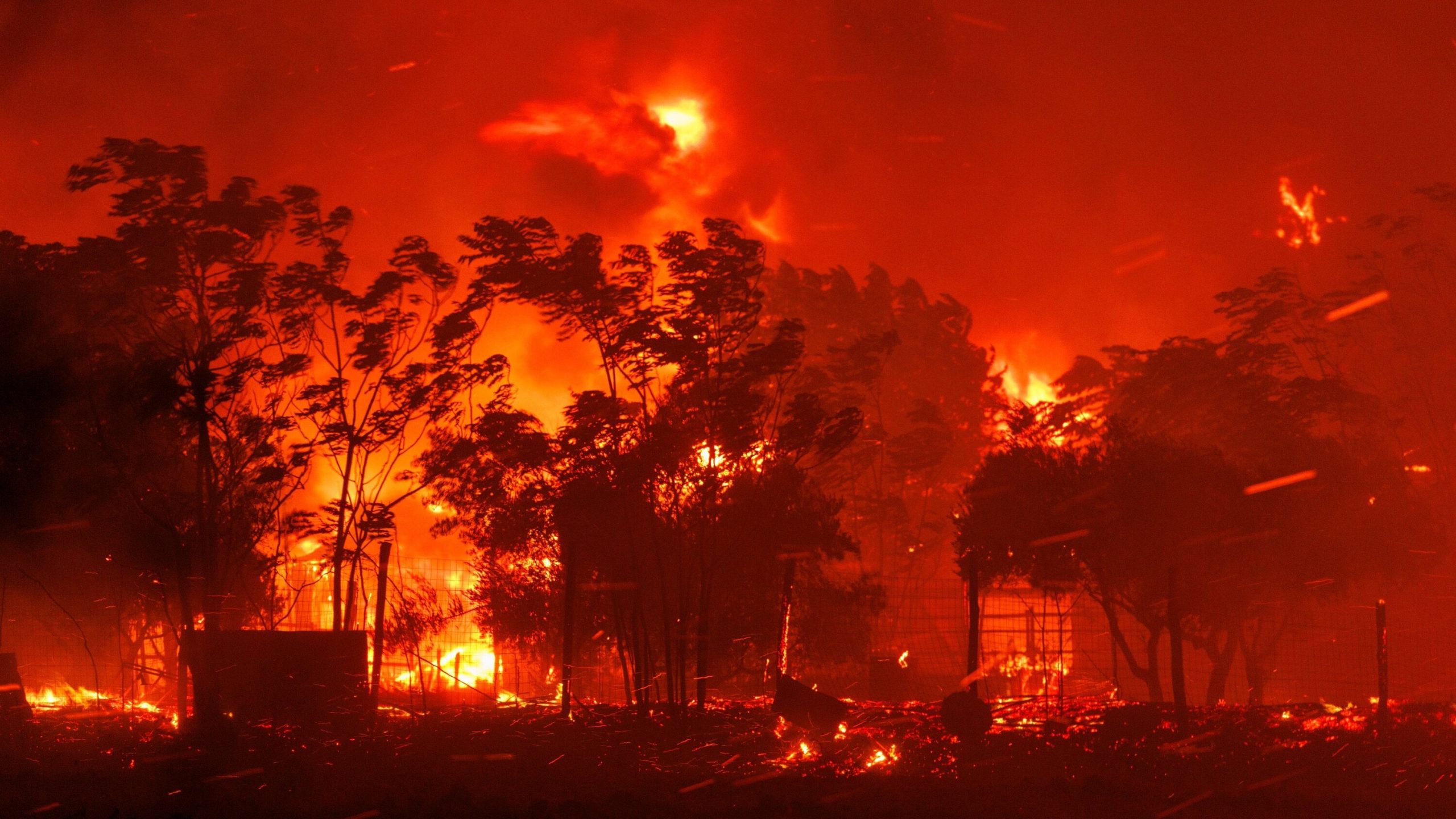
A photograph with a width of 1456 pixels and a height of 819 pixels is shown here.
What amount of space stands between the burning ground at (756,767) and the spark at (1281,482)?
655 centimetres

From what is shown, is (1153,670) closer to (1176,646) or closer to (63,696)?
(1176,646)

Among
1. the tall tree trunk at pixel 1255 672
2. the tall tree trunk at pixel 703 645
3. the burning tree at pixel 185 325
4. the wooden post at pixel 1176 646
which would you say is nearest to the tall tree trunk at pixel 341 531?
the burning tree at pixel 185 325

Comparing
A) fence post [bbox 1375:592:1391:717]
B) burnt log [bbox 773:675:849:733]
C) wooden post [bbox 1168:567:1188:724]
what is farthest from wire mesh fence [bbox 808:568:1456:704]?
burnt log [bbox 773:675:849:733]

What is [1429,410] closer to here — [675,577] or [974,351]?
[974,351]

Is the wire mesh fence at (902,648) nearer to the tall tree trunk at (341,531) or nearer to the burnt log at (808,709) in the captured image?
the tall tree trunk at (341,531)

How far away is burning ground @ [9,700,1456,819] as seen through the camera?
9.09 meters

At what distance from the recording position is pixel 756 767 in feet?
39.1

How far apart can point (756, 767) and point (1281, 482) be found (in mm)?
16002

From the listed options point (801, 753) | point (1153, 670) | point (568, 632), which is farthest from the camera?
point (1153, 670)

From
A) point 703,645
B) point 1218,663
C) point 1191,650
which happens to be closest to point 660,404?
point 703,645

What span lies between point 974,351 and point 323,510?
3246 centimetres

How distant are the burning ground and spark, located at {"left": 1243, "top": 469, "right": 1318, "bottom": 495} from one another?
6.55 meters

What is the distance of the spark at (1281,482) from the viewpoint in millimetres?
22453

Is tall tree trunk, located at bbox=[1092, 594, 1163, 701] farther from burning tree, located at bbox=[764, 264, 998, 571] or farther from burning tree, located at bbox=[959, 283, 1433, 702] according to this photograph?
burning tree, located at bbox=[764, 264, 998, 571]
